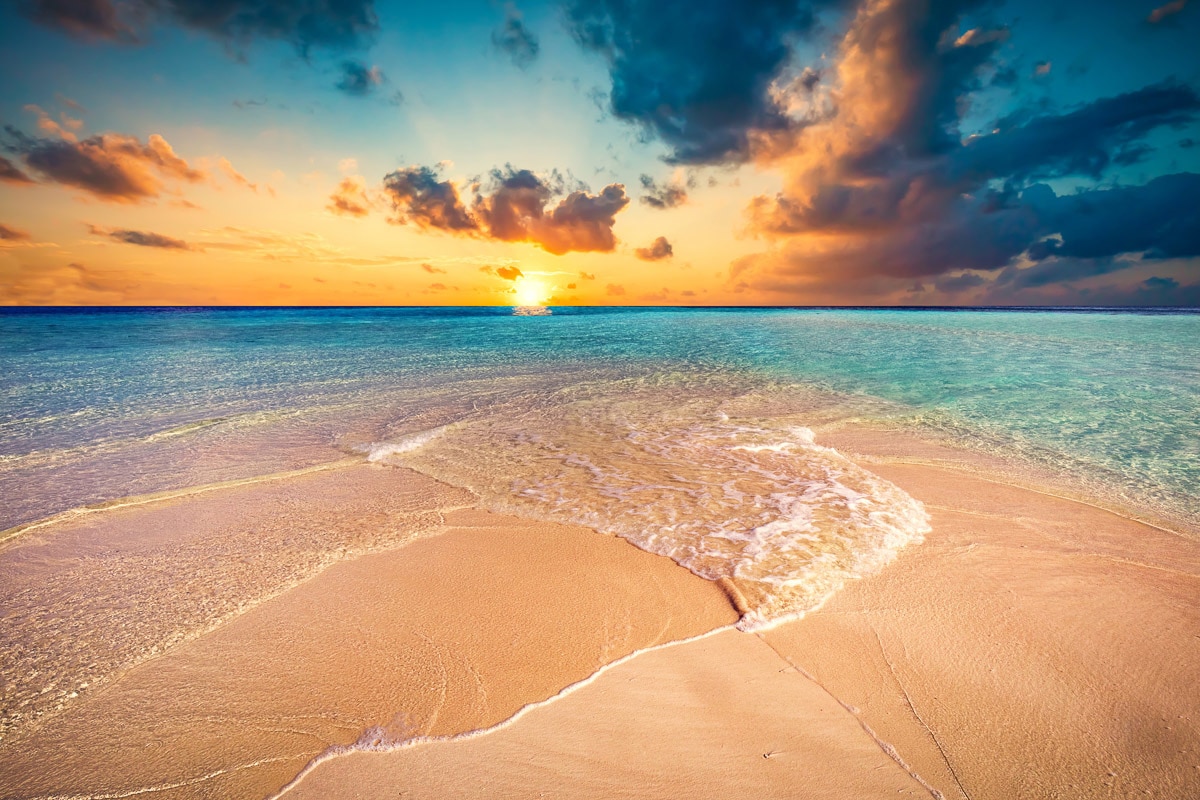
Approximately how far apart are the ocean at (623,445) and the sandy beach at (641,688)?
0.43 metres

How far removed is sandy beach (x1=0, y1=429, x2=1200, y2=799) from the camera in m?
2.48

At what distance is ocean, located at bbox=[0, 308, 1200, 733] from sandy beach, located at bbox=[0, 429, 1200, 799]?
0.43m

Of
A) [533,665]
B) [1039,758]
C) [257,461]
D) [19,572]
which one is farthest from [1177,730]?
[257,461]

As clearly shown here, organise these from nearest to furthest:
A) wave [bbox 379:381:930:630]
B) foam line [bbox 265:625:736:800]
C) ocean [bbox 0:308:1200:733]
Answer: foam line [bbox 265:625:736:800] < wave [bbox 379:381:930:630] < ocean [bbox 0:308:1200:733]

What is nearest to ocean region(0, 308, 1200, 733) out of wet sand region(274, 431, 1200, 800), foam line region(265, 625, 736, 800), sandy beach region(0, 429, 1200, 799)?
sandy beach region(0, 429, 1200, 799)

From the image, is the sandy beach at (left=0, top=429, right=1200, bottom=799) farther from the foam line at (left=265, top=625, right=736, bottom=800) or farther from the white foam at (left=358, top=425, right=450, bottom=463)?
the white foam at (left=358, top=425, right=450, bottom=463)

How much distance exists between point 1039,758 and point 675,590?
228 cm

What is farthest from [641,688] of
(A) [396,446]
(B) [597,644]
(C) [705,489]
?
(A) [396,446]

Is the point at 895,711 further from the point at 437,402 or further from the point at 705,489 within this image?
the point at 437,402

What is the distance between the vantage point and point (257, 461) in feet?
23.4

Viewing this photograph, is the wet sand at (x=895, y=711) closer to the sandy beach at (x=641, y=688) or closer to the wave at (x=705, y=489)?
the sandy beach at (x=641, y=688)

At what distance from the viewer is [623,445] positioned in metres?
7.96

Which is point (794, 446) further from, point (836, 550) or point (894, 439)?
point (836, 550)

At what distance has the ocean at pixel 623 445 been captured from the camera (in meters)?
4.61
